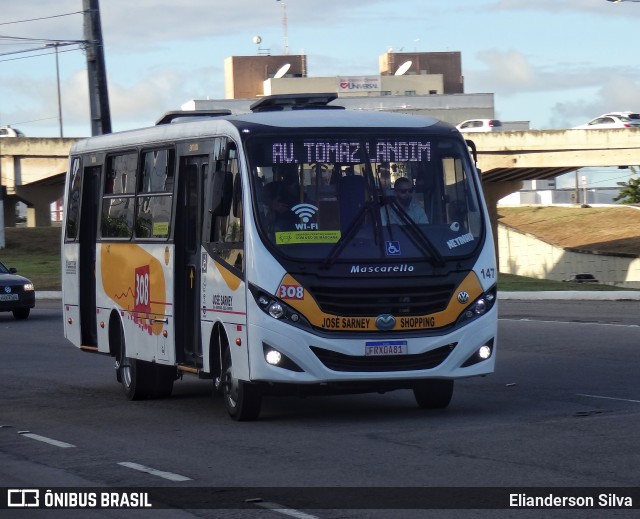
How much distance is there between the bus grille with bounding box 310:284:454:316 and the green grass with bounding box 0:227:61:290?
1283 inches

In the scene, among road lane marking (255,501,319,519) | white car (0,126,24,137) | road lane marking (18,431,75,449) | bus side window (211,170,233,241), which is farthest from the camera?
white car (0,126,24,137)

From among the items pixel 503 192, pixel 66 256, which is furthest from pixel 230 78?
pixel 66 256

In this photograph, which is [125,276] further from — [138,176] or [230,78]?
[230,78]

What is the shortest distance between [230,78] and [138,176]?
13743cm

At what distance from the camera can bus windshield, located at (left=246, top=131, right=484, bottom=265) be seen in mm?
12359

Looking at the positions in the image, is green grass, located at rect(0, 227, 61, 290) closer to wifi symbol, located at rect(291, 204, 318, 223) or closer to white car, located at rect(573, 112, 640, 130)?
white car, located at rect(573, 112, 640, 130)

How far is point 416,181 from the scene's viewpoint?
1287cm

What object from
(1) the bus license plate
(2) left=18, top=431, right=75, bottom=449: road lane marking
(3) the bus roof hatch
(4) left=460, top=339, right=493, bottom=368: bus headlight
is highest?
(3) the bus roof hatch

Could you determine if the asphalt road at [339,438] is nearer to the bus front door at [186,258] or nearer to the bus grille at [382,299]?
the bus front door at [186,258]

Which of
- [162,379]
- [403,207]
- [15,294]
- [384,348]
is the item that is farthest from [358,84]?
[384,348]

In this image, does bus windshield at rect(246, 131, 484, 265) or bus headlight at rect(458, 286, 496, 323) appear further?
bus headlight at rect(458, 286, 496, 323)

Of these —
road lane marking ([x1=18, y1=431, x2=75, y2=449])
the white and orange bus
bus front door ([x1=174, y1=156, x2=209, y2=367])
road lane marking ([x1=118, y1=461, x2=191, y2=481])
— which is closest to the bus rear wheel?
the white and orange bus

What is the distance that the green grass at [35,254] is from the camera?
46.8 m

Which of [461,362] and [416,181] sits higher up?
[416,181]
